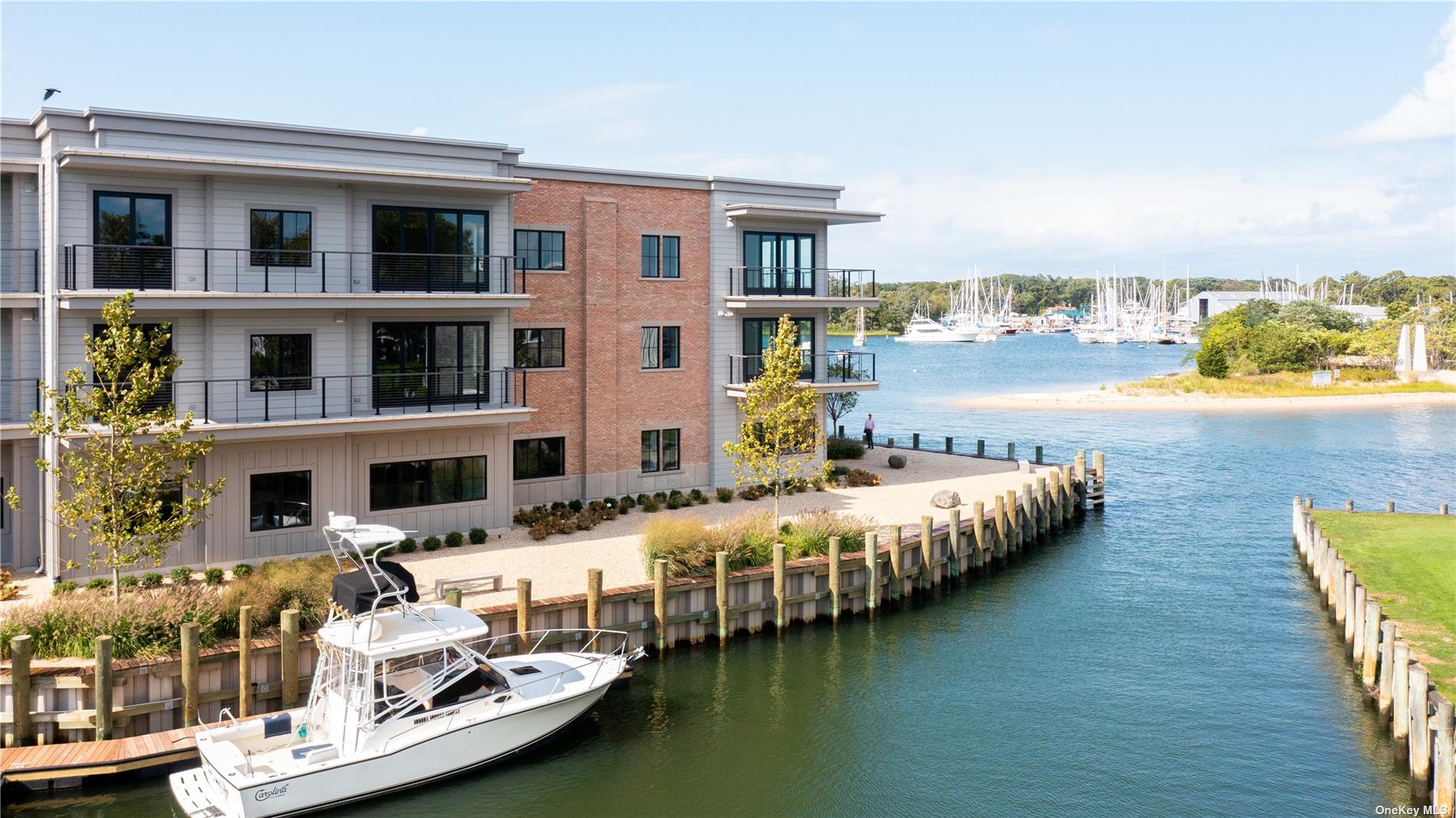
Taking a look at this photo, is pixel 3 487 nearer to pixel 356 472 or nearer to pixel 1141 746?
pixel 356 472

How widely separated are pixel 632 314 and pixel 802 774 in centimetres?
1939

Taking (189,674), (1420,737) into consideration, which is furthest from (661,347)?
(1420,737)

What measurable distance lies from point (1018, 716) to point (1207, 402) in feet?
237

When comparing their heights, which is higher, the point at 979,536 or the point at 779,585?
the point at 979,536

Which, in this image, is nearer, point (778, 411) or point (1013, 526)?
point (778, 411)

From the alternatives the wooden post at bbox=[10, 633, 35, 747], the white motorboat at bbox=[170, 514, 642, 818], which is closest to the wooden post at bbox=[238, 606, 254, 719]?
the white motorboat at bbox=[170, 514, 642, 818]

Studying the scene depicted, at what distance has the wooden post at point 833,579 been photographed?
27.4 m

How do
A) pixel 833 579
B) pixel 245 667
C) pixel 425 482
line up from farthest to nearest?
1. pixel 425 482
2. pixel 833 579
3. pixel 245 667

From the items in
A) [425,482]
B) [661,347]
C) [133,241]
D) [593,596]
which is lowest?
[593,596]

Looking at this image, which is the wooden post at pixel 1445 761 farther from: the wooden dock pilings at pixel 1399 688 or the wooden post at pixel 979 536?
the wooden post at pixel 979 536

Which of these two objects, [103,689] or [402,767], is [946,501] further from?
[103,689]

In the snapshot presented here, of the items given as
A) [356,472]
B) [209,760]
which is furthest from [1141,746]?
[356,472]

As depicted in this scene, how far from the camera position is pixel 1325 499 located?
46.0m

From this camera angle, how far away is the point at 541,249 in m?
34.5
